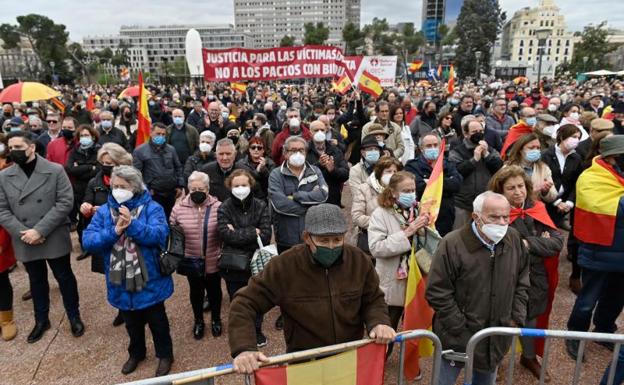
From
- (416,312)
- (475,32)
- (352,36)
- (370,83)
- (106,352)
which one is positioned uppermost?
(475,32)

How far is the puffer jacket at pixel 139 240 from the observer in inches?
132

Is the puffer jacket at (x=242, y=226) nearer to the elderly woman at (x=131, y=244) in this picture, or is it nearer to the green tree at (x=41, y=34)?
the elderly woman at (x=131, y=244)

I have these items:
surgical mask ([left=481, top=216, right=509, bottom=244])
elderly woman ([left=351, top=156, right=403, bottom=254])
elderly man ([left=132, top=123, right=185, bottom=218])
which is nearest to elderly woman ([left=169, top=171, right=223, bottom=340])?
elderly woman ([left=351, top=156, right=403, bottom=254])

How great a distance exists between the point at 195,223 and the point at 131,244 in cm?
64

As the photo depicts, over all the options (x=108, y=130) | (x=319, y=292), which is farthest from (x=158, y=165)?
(x=319, y=292)

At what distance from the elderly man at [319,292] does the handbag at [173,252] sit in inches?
58.5

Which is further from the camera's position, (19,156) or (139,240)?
(19,156)

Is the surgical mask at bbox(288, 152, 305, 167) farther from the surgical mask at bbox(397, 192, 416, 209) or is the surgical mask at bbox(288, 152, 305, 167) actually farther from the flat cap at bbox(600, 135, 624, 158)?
the flat cap at bbox(600, 135, 624, 158)

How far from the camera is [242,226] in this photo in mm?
3895

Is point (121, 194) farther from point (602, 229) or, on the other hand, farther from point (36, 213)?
point (602, 229)

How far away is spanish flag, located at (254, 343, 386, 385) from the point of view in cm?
209

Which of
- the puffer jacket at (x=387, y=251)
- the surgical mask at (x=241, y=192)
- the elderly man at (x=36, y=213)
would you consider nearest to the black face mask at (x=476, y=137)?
the puffer jacket at (x=387, y=251)

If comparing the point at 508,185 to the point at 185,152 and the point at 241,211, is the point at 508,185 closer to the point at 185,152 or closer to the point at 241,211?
the point at 241,211

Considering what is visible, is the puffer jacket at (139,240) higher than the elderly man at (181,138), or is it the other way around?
the elderly man at (181,138)
